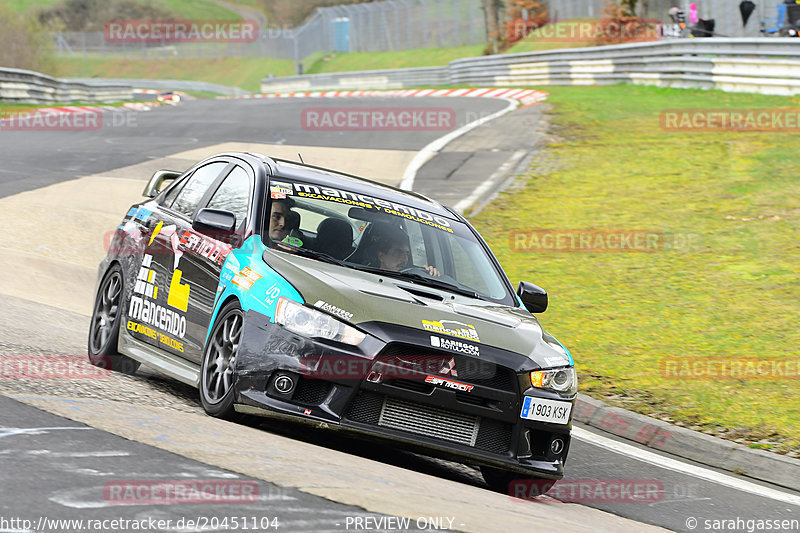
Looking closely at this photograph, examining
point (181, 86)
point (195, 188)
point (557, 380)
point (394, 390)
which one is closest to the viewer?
point (394, 390)

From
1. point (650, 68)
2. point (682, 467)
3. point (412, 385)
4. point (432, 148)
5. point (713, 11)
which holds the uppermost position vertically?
point (713, 11)

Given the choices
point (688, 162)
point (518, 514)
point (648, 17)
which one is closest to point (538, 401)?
point (518, 514)

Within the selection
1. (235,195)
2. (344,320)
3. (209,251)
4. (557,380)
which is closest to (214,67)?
(235,195)

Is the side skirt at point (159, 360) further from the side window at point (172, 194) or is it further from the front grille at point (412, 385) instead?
the front grille at point (412, 385)

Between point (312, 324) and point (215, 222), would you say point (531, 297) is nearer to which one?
point (312, 324)

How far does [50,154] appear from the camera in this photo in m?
21.2

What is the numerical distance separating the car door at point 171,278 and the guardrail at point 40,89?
26384 mm

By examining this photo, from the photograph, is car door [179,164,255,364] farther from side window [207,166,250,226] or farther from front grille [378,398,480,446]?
front grille [378,398,480,446]

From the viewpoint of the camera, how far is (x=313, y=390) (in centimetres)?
584

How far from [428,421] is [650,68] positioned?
27.3m

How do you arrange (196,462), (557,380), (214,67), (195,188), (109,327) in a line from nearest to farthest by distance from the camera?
(196,462) < (557,380) < (195,188) < (109,327) < (214,67)

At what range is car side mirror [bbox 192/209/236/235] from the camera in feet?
22.2

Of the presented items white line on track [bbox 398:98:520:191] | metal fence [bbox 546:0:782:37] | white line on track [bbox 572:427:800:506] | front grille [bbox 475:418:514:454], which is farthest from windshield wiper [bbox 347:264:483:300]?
metal fence [bbox 546:0:782:37]

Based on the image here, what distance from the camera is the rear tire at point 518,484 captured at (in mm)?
6391
